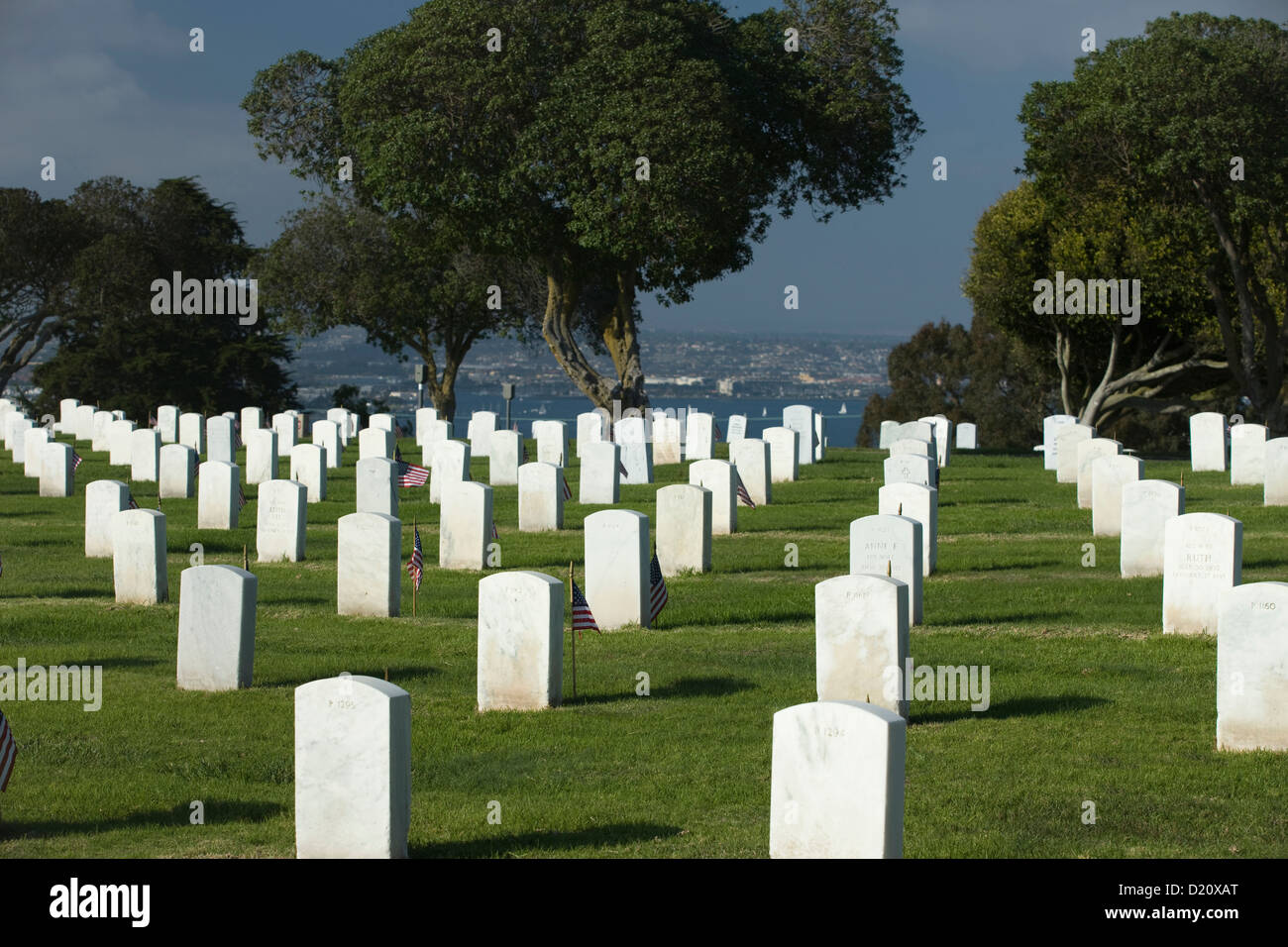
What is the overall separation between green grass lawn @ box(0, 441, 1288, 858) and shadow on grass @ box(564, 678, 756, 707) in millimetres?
33

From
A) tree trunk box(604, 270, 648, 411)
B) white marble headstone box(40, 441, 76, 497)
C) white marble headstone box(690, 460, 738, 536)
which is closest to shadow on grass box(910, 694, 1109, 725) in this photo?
white marble headstone box(690, 460, 738, 536)

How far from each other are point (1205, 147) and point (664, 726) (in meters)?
28.1

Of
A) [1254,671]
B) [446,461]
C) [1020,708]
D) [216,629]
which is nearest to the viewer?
[1254,671]

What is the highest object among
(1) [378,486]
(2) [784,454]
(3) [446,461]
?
(3) [446,461]

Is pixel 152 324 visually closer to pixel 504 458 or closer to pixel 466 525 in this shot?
pixel 504 458

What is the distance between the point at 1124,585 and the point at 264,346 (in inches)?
1764

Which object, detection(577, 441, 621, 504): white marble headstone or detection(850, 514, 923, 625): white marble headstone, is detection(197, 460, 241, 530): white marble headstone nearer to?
detection(577, 441, 621, 504): white marble headstone

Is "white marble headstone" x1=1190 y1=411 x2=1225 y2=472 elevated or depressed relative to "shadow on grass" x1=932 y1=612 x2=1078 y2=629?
elevated

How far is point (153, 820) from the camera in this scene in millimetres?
8617

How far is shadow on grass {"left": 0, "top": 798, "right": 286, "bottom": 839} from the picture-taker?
8383 millimetres

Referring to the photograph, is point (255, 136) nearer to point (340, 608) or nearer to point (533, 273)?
point (533, 273)

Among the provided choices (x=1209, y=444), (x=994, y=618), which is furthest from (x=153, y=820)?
(x=1209, y=444)
